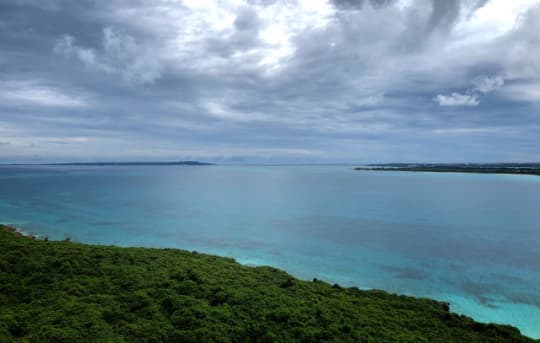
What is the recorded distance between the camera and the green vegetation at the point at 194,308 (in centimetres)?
973

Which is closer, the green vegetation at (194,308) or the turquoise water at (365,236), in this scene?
the green vegetation at (194,308)

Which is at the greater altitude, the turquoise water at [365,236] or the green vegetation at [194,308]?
the green vegetation at [194,308]

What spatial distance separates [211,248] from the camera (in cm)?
2562

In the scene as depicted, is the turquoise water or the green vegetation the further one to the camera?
the turquoise water

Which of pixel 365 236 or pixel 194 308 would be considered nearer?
pixel 194 308

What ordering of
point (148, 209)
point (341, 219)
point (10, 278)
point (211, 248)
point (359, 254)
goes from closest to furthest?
1. point (10, 278)
2. point (359, 254)
3. point (211, 248)
4. point (341, 219)
5. point (148, 209)

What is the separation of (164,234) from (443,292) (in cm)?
2486

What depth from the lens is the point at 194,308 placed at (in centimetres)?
1123

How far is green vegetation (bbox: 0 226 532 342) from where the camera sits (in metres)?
9.73

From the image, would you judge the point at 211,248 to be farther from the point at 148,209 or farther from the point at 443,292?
the point at 148,209

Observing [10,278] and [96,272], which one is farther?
[96,272]

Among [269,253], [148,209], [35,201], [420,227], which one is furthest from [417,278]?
[35,201]

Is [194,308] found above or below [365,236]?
above

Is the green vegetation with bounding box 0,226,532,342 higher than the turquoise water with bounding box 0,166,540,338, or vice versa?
the green vegetation with bounding box 0,226,532,342
